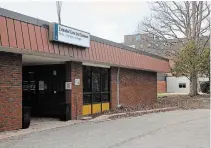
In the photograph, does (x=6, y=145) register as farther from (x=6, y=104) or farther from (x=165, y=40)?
Result: (x=165, y=40)

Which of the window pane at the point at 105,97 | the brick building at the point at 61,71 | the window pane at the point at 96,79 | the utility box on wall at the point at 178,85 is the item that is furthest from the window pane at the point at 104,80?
the utility box on wall at the point at 178,85

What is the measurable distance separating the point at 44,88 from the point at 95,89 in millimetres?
2581

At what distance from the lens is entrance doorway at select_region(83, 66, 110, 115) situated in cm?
1622

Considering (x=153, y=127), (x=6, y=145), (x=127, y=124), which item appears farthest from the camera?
(x=127, y=124)

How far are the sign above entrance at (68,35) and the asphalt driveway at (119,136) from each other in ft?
10.7

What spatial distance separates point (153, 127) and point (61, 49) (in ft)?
14.7

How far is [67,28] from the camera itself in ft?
42.5

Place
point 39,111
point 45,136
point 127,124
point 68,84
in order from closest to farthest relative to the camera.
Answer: point 45,136, point 127,124, point 68,84, point 39,111

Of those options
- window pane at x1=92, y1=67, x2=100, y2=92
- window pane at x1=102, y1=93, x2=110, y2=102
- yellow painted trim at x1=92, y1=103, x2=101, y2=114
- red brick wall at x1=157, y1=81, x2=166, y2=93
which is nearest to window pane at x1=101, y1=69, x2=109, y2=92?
window pane at x1=102, y1=93, x2=110, y2=102

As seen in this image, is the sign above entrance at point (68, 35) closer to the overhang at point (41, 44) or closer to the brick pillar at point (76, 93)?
the overhang at point (41, 44)

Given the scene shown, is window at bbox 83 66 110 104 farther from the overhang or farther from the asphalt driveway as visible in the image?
the asphalt driveway

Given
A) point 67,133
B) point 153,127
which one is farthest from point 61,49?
point 153,127

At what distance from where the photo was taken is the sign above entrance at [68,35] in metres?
12.2

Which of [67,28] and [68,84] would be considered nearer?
[67,28]
